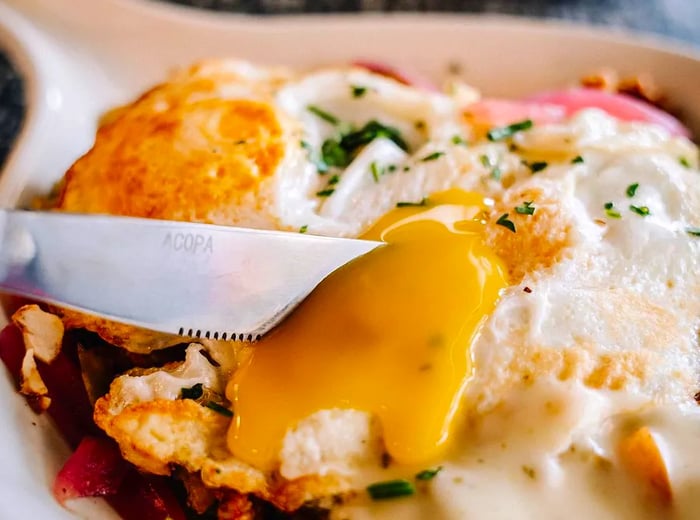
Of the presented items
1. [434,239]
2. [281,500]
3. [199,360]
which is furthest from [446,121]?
[281,500]

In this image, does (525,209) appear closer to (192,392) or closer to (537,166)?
(537,166)

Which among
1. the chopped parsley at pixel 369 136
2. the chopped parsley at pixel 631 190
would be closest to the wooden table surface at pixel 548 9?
the chopped parsley at pixel 369 136

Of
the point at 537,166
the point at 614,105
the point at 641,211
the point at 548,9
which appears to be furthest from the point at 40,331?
the point at 548,9

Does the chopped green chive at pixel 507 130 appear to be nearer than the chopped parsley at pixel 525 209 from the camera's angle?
No

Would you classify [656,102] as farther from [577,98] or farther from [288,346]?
[288,346]

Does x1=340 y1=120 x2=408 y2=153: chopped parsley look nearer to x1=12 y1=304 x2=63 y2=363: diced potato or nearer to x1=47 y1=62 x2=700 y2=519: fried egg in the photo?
x1=47 y1=62 x2=700 y2=519: fried egg

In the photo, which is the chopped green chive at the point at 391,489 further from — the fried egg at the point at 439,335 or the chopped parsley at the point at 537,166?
the chopped parsley at the point at 537,166

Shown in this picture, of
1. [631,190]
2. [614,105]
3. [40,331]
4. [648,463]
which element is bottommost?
[40,331]
